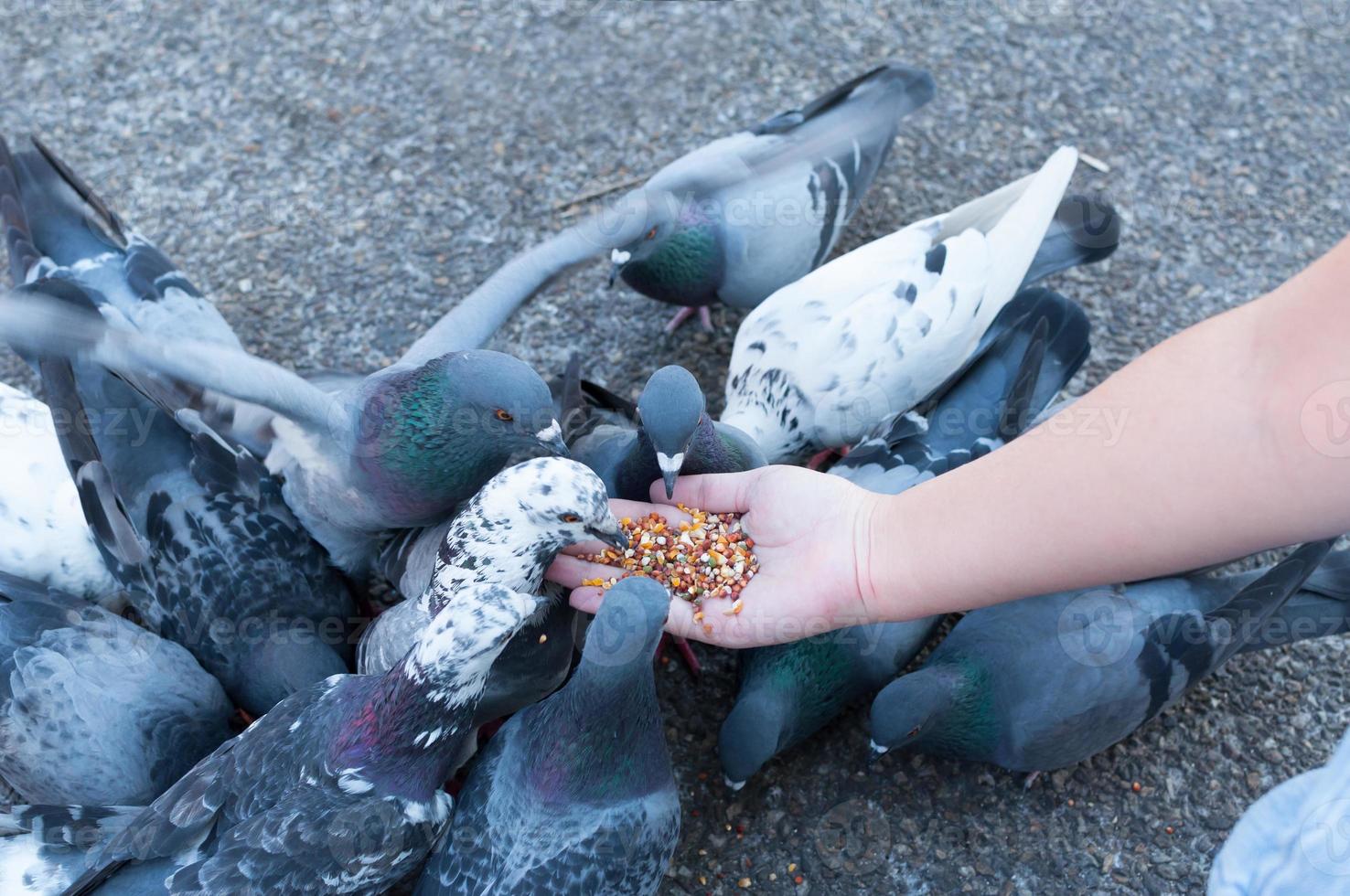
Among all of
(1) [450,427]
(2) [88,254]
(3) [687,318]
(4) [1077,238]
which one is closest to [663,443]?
(1) [450,427]

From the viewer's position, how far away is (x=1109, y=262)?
4219 mm

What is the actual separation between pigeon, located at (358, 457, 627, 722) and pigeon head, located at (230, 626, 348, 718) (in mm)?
107

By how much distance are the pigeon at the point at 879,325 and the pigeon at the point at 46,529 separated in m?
2.01

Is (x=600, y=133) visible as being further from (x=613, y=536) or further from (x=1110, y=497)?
(x=1110, y=497)

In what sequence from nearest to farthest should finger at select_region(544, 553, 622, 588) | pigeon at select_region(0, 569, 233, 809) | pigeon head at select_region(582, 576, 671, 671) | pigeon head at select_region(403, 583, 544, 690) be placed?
pigeon head at select_region(582, 576, 671, 671) → pigeon head at select_region(403, 583, 544, 690) → pigeon at select_region(0, 569, 233, 809) → finger at select_region(544, 553, 622, 588)

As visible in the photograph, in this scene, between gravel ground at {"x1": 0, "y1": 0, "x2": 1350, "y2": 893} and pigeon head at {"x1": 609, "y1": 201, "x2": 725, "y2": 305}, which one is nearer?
pigeon head at {"x1": 609, "y1": 201, "x2": 725, "y2": 305}

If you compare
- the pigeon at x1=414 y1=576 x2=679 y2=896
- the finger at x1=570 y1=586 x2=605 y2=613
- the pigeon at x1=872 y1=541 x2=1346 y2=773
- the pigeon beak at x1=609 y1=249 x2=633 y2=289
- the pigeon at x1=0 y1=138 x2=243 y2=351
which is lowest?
the pigeon at x1=872 y1=541 x2=1346 y2=773

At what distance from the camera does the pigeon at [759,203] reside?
3.69 meters

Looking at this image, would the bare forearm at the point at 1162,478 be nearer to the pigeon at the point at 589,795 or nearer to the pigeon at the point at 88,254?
the pigeon at the point at 589,795

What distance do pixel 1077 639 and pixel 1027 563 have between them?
797 millimetres

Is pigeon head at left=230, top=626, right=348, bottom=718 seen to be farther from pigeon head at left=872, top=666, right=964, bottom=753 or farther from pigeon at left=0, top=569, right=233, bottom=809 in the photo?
pigeon head at left=872, top=666, right=964, bottom=753

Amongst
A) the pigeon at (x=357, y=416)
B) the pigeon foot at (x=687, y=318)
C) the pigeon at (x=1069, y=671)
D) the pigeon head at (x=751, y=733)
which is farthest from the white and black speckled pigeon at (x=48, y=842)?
the pigeon foot at (x=687, y=318)

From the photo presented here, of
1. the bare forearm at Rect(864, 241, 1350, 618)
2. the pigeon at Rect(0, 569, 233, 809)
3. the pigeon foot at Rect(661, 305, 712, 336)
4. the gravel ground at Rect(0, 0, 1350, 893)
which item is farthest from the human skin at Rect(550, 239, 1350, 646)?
the pigeon foot at Rect(661, 305, 712, 336)

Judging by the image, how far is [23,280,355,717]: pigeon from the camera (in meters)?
2.81
